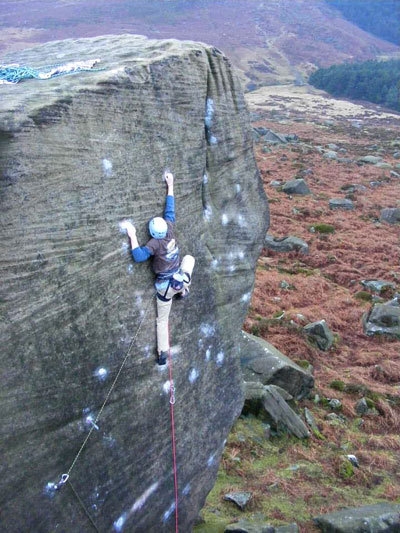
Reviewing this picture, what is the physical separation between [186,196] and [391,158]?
38.0 metres

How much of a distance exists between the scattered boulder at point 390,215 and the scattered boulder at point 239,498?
19.6 meters

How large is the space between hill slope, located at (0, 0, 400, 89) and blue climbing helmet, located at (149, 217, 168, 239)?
262 ft

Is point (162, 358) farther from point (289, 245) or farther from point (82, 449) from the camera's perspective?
point (289, 245)

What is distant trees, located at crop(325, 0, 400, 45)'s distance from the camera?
140m

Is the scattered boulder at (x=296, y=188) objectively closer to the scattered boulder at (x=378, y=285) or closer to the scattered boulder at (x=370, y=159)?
the scattered boulder at (x=378, y=285)

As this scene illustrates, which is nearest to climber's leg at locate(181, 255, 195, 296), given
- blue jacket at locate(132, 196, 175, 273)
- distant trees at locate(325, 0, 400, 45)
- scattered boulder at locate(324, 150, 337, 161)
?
blue jacket at locate(132, 196, 175, 273)

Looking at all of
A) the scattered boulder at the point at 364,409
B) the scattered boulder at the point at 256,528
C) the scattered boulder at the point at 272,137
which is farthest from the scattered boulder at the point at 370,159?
the scattered boulder at the point at 256,528

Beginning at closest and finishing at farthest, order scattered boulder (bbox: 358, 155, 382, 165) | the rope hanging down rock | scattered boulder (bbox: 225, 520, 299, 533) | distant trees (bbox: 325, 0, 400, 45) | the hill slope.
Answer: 1. the rope hanging down rock
2. scattered boulder (bbox: 225, 520, 299, 533)
3. scattered boulder (bbox: 358, 155, 382, 165)
4. the hill slope
5. distant trees (bbox: 325, 0, 400, 45)

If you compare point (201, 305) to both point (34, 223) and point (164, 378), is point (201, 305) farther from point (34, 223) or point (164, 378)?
point (34, 223)

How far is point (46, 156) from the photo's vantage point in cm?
470

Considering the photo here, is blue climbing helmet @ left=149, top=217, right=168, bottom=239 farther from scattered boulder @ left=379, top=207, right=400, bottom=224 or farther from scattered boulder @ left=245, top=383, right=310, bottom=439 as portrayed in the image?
scattered boulder @ left=379, top=207, right=400, bottom=224

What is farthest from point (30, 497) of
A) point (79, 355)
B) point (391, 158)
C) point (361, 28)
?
point (361, 28)

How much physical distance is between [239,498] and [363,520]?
183 centimetres

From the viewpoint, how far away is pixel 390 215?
2470cm
